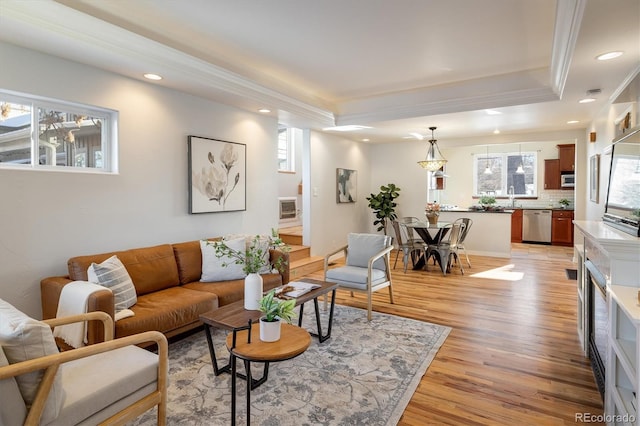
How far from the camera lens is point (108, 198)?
3359mm

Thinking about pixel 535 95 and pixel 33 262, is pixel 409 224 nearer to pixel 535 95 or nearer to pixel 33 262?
pixel 535 95

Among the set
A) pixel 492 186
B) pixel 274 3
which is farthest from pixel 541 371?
pixel 492 186

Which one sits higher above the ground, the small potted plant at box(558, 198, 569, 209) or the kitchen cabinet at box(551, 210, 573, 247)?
the small potted plant at box(558, 198, 569, 209)

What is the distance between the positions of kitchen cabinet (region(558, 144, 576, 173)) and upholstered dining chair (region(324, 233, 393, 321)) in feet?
24.0

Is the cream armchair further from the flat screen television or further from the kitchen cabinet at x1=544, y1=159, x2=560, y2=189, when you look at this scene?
the kitchen cabinet at x1=544, y1=159, x2=560, y2=189

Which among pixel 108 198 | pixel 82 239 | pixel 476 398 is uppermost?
pixel 108 198

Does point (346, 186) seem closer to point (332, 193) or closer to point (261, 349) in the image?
point (332, 193)

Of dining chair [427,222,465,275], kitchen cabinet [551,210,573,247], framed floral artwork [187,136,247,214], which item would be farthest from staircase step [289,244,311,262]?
kitchen cabinet [551,210,573,247]

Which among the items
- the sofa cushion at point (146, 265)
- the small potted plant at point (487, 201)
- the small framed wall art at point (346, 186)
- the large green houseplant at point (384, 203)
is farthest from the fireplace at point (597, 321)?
the small potted plant at point (487, 201)

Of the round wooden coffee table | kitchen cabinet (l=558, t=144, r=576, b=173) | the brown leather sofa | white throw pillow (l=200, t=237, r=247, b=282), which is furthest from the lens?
kitchen cabinet (l=558, t=144, r=576, b=173)

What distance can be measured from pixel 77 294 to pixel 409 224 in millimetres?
5018

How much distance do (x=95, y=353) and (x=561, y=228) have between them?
32.8 ft

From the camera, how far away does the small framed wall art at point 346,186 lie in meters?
7.14

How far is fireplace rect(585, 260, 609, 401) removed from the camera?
224 cm
